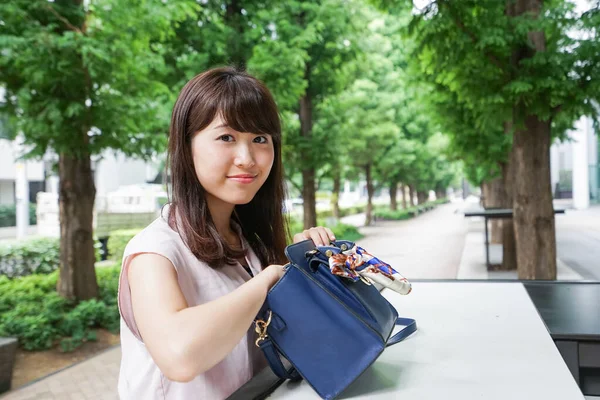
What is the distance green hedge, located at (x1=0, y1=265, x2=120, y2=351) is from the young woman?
14.2 ft

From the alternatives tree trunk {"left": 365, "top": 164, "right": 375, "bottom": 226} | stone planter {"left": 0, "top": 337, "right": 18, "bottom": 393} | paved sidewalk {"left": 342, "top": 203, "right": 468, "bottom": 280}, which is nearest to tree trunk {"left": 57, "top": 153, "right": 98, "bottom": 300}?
stone planter {"left": 0, "top": 337, "right": 18, "bottom": 393}

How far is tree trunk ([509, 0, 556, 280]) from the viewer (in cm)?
506

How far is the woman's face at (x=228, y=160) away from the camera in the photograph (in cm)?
126

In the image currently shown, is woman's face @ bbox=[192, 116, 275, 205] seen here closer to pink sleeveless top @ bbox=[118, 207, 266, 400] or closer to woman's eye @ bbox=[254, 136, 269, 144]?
woman's eye @ bbox=[254, 136, 269, 144]

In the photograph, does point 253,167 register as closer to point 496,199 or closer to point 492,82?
point 492,82

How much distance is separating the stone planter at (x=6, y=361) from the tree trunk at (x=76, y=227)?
1734 mm

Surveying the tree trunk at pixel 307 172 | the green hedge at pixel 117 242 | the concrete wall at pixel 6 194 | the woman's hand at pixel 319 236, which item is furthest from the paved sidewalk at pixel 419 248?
the concrete wall at pixel 6 194

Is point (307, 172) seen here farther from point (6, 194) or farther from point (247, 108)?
point (247, 108)

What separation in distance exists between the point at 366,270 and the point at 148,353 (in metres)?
0.54

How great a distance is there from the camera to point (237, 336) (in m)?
1.04

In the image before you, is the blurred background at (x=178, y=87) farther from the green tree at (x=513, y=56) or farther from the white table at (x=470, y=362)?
the white table at (x=470, y=362)

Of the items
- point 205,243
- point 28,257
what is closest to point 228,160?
point 205,243

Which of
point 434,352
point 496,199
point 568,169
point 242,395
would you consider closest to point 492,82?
point 434,352

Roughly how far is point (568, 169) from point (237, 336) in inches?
702
